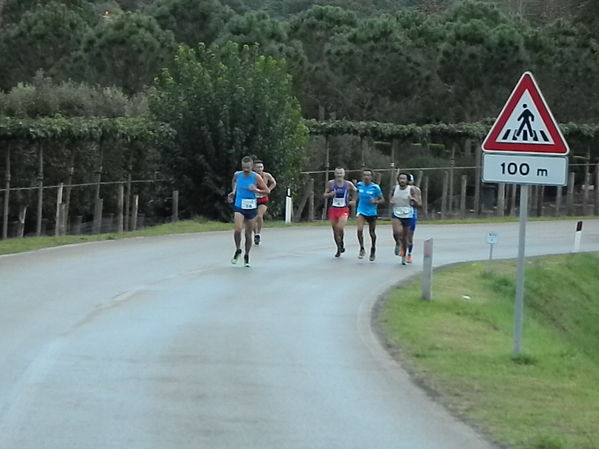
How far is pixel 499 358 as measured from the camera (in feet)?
41.7

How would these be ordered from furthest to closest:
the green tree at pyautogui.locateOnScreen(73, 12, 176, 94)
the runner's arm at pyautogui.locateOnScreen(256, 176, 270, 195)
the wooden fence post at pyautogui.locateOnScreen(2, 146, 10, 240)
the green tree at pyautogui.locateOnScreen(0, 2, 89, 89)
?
the green tree at pyautogui.locateOnScreen(0, 2, 89, 89) → the green tree at pyautogui.locateOnScreen(73, 12, 176, 94) → the wooden fence post at pyautogui.locateOnScreen(2, 146, 10, 240) → the runner's arm at pyautogui.locateOnScreen(256, 176, 270, 195)

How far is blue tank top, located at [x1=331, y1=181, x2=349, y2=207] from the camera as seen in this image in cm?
2434

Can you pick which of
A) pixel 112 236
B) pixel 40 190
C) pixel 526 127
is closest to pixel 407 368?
pixel 526 127

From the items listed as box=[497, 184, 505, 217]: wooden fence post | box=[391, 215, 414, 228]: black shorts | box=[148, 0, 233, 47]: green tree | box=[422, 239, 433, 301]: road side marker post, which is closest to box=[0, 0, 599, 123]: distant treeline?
box=[148, 0, 233, 47]: green tree

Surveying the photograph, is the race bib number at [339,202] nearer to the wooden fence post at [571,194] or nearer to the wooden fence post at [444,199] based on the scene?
the wooden fence post at [444,199]

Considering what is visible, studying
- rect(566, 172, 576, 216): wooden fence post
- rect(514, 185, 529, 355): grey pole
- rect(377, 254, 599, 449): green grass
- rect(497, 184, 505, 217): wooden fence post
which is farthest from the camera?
rect(566, 172, 576, 216): wooden fence post

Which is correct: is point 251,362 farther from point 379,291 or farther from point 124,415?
point 379,291

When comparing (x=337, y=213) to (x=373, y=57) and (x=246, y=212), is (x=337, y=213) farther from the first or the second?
(x=373, y=57)

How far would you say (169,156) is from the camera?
39531 mm

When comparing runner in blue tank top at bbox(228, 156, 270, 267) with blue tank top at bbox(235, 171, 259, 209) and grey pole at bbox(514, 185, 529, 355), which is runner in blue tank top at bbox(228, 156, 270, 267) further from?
grey pole at bbox(514, 185, 529, 355)

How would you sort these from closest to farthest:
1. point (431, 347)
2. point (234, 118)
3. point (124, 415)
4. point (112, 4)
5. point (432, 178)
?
point (124, 415) → point (431, 347) → point (234, 118) → point (432, 178) → point (112, 4)

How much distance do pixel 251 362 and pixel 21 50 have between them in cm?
4870

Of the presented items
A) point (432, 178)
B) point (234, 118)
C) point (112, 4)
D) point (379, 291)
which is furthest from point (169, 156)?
point (112, 4)

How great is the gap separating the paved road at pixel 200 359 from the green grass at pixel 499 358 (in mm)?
Result: 377
